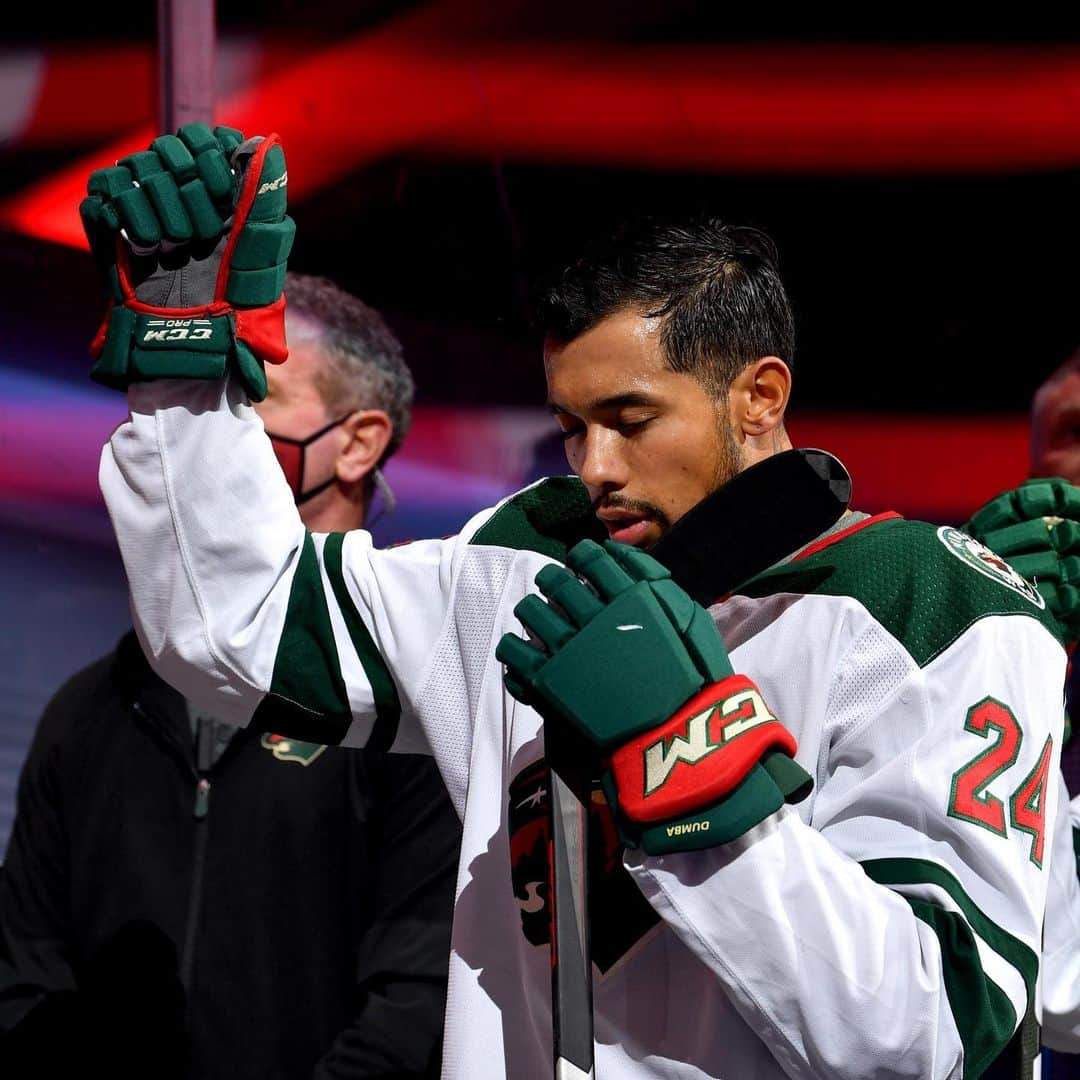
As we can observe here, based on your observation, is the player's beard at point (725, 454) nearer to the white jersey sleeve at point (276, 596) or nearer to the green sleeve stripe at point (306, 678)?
the white jersey sleeve at point (276, 596)

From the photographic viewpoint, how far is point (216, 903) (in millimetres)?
1926

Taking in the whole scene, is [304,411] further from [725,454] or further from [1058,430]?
[1058,430]

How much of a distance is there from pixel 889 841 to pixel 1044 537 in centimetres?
62

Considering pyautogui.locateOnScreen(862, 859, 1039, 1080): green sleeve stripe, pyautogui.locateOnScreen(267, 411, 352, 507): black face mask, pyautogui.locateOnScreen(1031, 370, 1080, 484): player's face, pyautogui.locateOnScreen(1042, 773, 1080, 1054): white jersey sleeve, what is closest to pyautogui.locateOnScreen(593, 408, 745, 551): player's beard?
pyautogui.locateOnScreen(862, 859, 1039, 1080): green sleeve stripe

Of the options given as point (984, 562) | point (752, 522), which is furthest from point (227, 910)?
point (984, 562)

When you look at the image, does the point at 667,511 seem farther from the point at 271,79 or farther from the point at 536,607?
the point at 271,79

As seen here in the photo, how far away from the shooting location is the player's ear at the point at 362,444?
7.31 feet

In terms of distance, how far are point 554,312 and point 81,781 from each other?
97 centimetres

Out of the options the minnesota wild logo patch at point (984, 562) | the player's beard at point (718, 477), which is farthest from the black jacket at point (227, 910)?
the minnesota wild logo patch at point (984, 562)

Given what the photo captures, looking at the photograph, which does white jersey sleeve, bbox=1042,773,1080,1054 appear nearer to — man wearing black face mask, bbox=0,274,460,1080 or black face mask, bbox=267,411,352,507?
man wearing black face mask, bbox=0,274,460,1080

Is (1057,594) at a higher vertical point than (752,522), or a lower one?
lower

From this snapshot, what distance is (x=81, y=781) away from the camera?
2053mm

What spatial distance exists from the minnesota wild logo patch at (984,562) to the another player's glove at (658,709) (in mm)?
314

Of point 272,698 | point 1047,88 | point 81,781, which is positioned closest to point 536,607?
point 272,698
